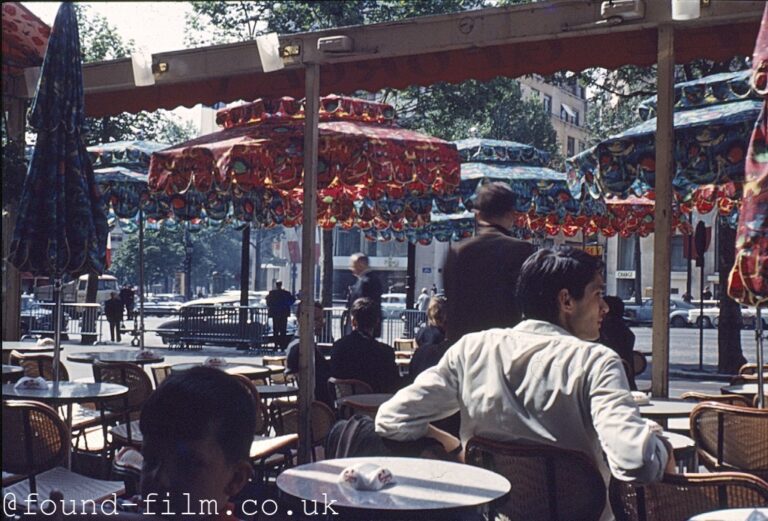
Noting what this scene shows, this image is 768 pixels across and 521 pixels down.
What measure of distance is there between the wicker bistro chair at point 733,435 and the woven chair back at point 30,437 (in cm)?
345

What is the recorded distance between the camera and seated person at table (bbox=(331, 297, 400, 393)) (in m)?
6.95

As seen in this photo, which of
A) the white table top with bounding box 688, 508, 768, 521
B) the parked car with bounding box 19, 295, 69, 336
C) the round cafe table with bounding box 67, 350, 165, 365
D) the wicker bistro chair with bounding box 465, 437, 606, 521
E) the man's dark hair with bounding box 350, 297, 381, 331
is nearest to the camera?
the white table top with bounding box 688, 508, 768, 521

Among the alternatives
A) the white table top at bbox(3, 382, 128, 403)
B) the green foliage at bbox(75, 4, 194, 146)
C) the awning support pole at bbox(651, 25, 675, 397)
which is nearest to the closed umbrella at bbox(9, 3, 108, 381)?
the white table top at bbox(3, 382, 128, 403)

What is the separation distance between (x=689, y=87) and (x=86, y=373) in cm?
1286

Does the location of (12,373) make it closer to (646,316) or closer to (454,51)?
(454,51)

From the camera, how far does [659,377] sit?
613 cm

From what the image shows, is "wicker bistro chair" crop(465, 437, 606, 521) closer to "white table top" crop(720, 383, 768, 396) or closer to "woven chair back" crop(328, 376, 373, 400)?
"woven chair back" crop(328, 376, 373, 400)

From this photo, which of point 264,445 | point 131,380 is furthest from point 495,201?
point 131,380

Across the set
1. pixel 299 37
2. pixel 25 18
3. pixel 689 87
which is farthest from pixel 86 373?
pixel 25 18

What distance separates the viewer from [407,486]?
3.13 m

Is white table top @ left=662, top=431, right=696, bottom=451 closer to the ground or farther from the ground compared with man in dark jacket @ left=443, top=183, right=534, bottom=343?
closer to the ground

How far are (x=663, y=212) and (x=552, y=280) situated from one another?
3.12 m

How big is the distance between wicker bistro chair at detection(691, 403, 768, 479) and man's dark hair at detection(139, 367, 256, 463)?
3.64 m

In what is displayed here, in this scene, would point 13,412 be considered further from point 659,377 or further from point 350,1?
point 350,1
